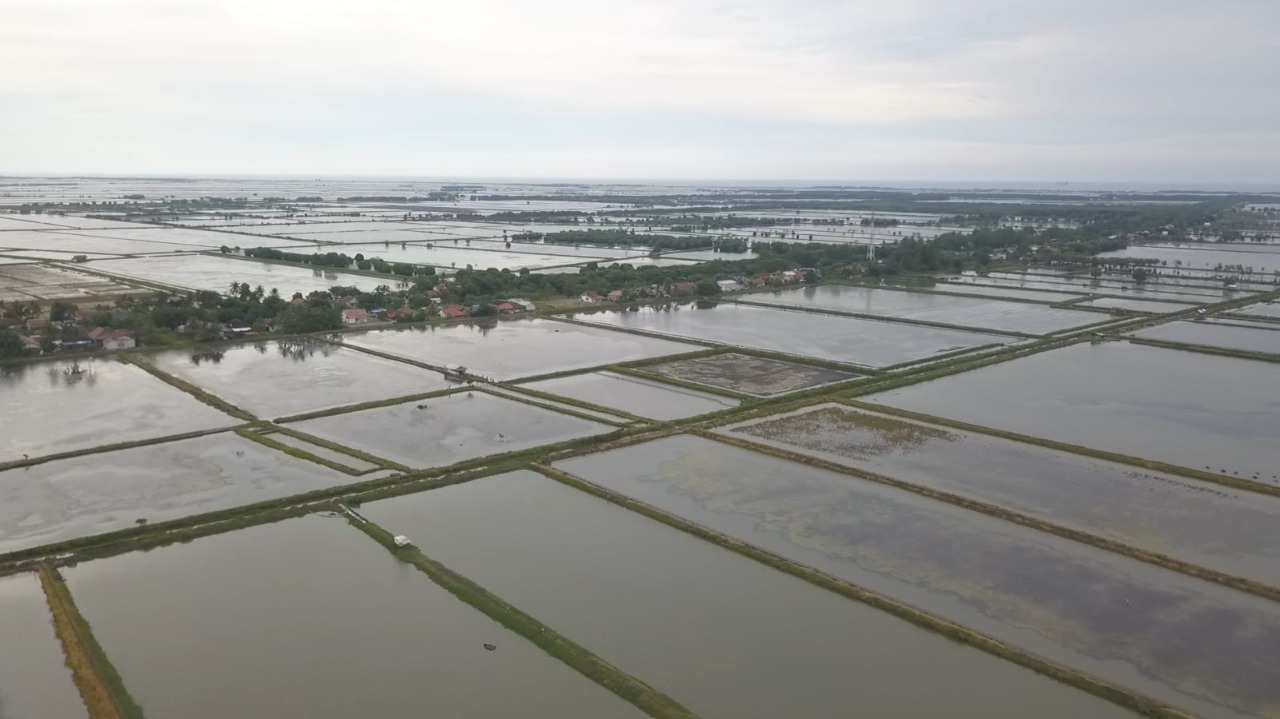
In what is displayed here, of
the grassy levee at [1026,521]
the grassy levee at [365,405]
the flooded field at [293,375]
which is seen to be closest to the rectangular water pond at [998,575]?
the grassy levee at [1026,521]

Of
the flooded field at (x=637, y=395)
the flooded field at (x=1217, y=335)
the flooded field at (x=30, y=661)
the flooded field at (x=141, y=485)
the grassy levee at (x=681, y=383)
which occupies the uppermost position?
the flooded field at (x=1217, y=335)

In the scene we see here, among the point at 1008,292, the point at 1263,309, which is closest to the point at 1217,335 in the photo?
the point at 1263,309

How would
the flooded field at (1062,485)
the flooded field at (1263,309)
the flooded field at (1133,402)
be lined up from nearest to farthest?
the flooded field at (1062,485) < the flooded field at (1133,402) < the flooded field at (1263,309)

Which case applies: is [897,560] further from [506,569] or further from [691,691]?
[506,569]

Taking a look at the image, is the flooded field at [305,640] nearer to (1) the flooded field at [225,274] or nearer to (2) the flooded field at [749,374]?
(2) the flooded field at [749,374]

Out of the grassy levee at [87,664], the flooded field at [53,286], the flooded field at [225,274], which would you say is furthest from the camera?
the flooded field at [225,274]

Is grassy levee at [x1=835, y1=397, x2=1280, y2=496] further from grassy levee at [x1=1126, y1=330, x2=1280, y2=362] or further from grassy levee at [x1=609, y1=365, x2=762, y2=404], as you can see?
grassy levee at [x1=1126, y1=330, x2=1280, y2=362]

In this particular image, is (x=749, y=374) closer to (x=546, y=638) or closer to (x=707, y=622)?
(x=707, y=622)
